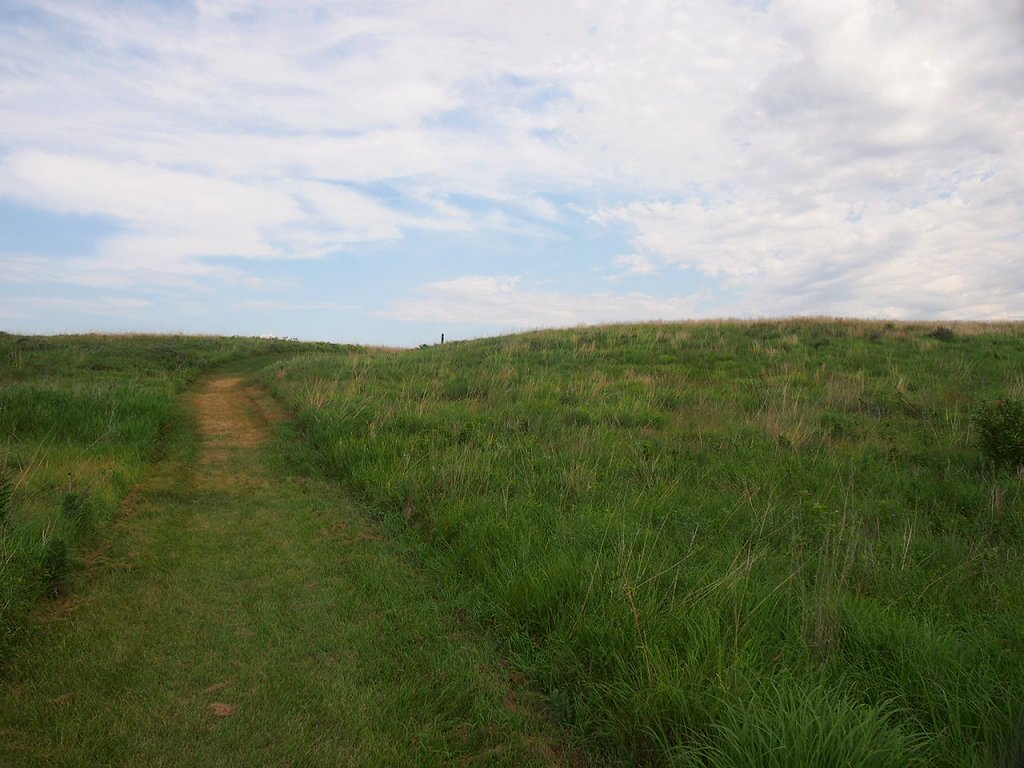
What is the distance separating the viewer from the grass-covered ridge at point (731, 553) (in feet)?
9.24

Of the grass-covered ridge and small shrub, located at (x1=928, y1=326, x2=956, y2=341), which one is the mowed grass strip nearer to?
the grass-covered ridge

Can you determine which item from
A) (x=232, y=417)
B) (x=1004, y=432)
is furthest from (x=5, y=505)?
(x=1004, y=432)

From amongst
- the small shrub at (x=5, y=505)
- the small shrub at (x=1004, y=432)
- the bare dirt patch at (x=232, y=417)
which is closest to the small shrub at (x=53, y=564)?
the small shrub at (x=5, y=505)

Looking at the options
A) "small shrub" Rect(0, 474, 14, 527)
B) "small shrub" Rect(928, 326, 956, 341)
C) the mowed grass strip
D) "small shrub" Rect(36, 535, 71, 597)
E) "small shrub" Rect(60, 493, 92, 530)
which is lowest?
the mowed grass strip

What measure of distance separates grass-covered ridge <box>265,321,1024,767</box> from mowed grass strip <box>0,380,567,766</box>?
0.45m

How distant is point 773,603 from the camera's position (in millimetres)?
3719

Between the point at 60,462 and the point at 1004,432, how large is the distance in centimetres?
1130

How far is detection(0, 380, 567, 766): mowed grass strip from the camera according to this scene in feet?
9.38

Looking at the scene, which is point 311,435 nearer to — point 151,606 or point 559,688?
point 151,606

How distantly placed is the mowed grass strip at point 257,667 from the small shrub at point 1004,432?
6.45 meters

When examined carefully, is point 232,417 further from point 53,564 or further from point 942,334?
point 942,334

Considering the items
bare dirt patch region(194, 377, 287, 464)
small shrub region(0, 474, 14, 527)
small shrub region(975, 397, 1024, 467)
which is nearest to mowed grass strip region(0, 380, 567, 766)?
small shrub region(0, 474, 14, 527)

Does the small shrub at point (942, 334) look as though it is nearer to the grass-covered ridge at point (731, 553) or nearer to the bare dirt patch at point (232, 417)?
the grass-covered ridge at point (731, 553)

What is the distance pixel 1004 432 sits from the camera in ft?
21.6
